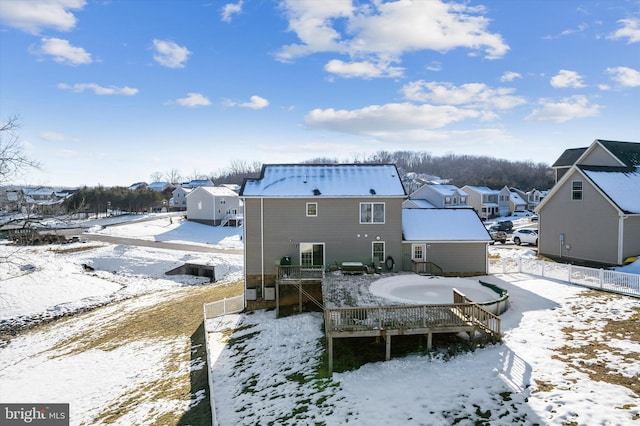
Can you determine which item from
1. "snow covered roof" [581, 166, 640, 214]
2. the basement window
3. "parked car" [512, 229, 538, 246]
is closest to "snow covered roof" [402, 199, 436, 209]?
"parked car" [512, 229, 538, 246]

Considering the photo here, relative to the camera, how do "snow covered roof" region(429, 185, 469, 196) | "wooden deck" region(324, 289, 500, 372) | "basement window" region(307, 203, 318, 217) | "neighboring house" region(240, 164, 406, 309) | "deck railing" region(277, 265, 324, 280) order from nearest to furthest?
1. "wooden deck" region(324, 289, 500, 372)
2. "deck railing" region(277, 265, 324, 280)
3. "neighboring house" region(240, 164, 406, 309)
4. "basement window" region(307, 203, 318, 217)
5. "snow covered roof" region(429, 185, 469, 196)

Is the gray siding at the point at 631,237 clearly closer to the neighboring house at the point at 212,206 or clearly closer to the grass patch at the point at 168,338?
the grass patch at the point at 168,338

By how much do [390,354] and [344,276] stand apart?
6.79 m

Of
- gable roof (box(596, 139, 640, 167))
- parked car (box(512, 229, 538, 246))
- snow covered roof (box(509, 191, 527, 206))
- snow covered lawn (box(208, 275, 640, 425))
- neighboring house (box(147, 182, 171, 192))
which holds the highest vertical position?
neighboring house (box(147, 182, 171, 192))

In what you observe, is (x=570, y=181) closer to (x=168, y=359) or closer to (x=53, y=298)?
(x=168, y=359)

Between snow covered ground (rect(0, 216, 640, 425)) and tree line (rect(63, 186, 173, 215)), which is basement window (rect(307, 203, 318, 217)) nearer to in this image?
snow covered ground (rect(0, 216, 640, 425))

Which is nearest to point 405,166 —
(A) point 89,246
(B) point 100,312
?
(A) point 89,246

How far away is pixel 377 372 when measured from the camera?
36.4ft

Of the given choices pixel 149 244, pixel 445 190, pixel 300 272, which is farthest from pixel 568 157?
pixel 149 244

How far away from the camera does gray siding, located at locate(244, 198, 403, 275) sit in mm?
20156

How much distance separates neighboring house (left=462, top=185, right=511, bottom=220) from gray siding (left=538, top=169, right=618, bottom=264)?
3642cm

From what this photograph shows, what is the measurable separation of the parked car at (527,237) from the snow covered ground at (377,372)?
1291cm

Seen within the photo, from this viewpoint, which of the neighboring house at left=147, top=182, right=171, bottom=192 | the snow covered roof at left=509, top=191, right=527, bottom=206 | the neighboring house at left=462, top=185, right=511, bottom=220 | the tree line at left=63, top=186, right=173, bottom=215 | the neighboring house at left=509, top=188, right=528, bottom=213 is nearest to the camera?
the neighboring house at left=462, top=185, right=511, bottom=220

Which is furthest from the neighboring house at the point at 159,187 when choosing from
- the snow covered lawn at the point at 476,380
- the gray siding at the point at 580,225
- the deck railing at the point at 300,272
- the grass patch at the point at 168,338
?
the snow covered lawn at the point at 476,380
